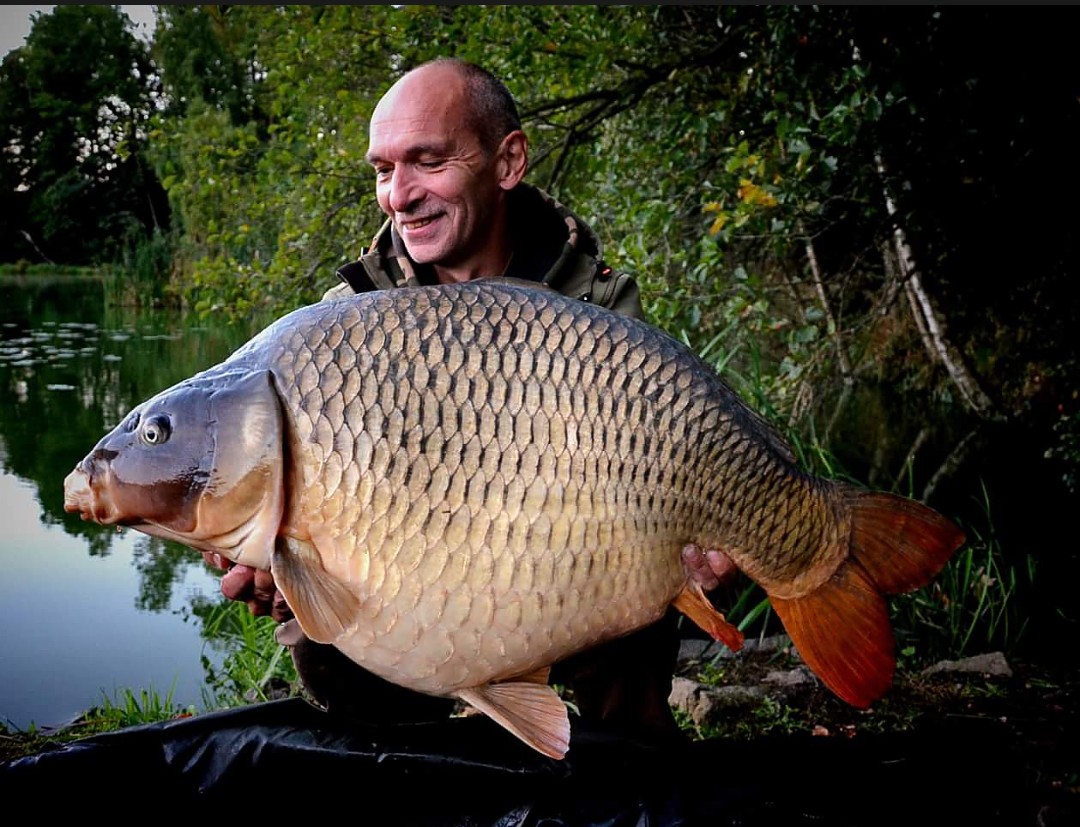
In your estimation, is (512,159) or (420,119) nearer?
(420,119)

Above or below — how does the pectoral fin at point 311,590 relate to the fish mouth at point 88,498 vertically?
below

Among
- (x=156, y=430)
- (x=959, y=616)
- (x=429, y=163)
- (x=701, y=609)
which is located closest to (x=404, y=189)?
(x=429, y=163)

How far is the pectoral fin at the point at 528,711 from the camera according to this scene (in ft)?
3.35

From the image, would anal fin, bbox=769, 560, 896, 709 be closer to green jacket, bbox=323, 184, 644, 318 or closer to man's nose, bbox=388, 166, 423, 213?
green jacket, bbox=323, 184, 644, 318

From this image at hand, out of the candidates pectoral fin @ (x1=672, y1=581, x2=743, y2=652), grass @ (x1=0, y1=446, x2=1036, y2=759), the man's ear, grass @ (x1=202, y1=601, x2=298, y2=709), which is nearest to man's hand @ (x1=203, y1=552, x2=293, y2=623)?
pectoral fin @ (x1=672, y1=581, x2=743, y2=652)

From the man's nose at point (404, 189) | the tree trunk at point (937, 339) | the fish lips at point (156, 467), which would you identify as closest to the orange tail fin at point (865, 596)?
the fish lips at point (156, 467)

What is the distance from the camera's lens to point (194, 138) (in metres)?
A: 3.86

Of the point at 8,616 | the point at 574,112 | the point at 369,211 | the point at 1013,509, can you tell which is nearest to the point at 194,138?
the point at 369,211

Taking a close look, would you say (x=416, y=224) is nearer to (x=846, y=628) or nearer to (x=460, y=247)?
(x=460, y=247)

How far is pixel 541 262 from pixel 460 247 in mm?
149

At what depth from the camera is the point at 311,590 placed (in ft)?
3.07

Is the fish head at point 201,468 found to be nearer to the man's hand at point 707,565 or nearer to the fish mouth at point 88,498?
the fish mouth at point 88,498

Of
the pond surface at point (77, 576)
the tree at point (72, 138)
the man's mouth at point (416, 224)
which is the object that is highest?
the tree at point (72, 138)

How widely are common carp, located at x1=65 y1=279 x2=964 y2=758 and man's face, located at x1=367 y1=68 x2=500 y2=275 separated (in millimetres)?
471
